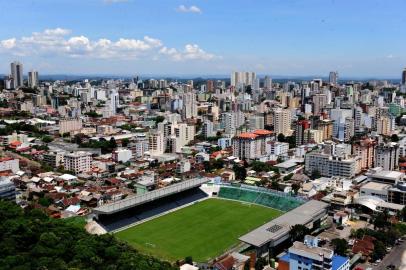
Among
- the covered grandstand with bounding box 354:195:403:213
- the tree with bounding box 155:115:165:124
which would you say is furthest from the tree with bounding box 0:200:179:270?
the tree with bounding box 155:115:165:124

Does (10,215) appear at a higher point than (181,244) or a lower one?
higher

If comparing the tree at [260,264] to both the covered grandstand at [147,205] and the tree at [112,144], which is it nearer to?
the covered grandstand at [147,205]

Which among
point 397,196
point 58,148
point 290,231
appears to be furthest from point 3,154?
point 397,196

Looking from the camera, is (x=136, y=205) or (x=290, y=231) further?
(x=136, y=205)

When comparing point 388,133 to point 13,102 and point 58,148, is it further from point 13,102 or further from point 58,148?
point 13,102

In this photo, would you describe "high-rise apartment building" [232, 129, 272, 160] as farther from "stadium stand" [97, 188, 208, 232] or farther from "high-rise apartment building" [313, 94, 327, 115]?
"high-rise apartment building" [313, 94, 327, 115]

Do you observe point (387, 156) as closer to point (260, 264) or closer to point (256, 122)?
point (260, 264)

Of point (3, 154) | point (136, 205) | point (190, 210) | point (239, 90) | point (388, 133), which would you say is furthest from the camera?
point (239, 90)
